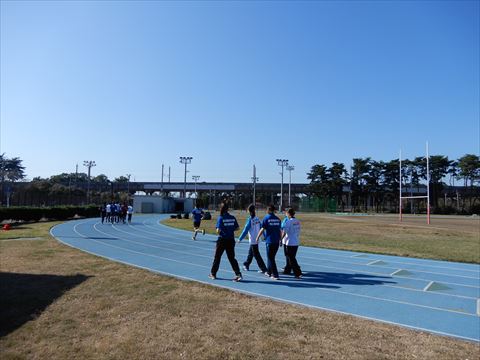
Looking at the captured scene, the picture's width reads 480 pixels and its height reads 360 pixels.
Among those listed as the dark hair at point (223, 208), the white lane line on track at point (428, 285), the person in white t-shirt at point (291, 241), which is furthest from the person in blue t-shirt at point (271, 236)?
the white lane line on track at point (428, 285)

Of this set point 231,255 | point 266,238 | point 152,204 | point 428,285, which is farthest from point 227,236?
point 152,204

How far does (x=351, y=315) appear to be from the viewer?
740cm

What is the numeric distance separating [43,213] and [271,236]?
2931cm

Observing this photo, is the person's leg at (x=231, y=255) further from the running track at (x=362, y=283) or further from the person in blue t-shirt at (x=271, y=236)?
the person in blue t-shirt at (x=271, y=236)

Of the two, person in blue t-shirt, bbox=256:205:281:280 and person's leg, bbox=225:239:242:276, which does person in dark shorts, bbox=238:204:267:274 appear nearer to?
person in blue t-shirt, bbox=256:205:281:280

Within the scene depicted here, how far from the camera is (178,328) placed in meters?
6.21

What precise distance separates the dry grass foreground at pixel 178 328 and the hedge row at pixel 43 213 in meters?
23.7

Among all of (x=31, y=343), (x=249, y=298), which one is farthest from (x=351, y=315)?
(x=31, y=343)

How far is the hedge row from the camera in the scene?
30.2 m

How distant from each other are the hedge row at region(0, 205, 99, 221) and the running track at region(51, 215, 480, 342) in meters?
16.8

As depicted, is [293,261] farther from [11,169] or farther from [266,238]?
[11,169]

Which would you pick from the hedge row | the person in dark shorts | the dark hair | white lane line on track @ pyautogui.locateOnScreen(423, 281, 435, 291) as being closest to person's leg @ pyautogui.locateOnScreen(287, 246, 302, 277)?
the person in dark shorts

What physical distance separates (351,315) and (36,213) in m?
31.5

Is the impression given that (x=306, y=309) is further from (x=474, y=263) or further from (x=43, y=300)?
(x=474, y=263)
